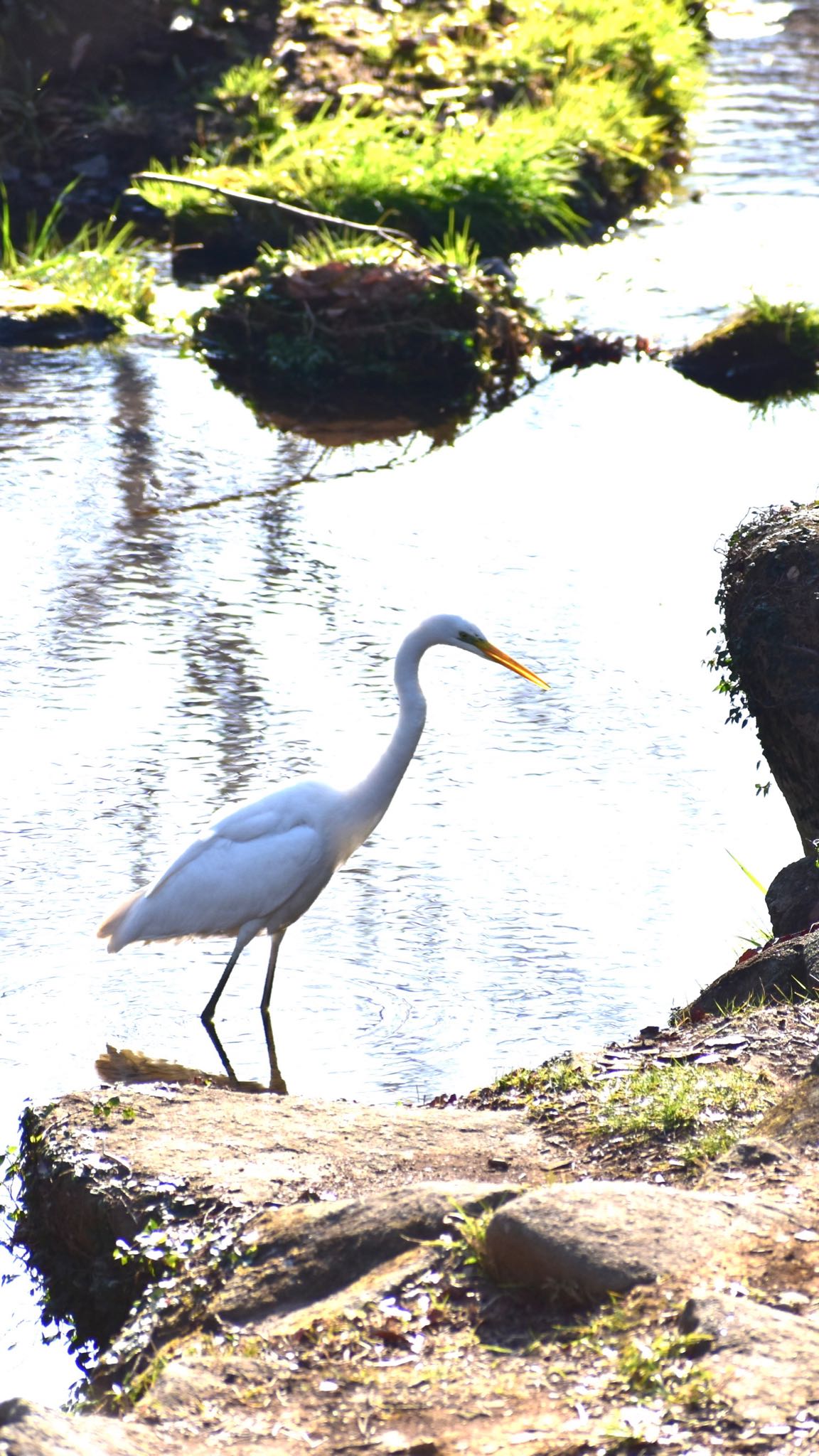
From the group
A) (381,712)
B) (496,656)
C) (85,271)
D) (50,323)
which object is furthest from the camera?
(85,271)

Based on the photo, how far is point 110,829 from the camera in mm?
5980

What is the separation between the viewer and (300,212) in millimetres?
10891

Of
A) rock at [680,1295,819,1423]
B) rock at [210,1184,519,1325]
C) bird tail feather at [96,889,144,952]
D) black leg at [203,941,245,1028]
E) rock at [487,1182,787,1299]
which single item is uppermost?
rock at [680,1295,819,1423]

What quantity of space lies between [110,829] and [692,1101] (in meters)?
2.77

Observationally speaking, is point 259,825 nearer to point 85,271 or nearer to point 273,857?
point 273,857

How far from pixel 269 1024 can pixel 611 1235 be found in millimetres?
2227

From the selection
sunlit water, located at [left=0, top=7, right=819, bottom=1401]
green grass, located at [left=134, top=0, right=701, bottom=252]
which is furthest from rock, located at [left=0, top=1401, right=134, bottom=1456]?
green grass, located at [left=134, top=0, right=701, bottom=252]

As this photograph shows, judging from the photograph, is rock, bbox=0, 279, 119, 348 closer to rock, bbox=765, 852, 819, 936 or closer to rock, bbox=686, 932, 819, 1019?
rock, bbox=765, 852, 819, 936

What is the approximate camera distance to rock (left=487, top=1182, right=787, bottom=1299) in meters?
2.96

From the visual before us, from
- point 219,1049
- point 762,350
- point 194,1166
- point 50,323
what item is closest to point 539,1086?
point 194,1166

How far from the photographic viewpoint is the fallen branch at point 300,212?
36.4ft

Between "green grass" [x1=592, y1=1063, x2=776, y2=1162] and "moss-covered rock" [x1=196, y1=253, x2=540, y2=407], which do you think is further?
"moss-covered rock" [x1=196, y1=253, x2=540, y2=407]

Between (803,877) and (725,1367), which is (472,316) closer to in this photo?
(803,877)

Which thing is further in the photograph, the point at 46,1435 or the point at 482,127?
the point at 482,127
